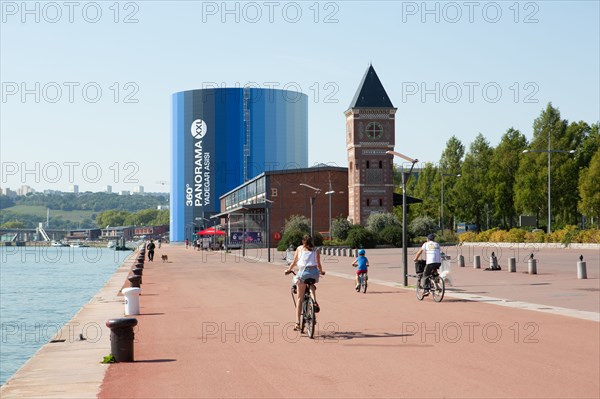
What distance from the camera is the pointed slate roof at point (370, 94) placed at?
380 feet

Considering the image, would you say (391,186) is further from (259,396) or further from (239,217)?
Result: (259,396)

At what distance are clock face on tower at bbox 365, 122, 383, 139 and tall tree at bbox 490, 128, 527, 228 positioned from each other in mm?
19043

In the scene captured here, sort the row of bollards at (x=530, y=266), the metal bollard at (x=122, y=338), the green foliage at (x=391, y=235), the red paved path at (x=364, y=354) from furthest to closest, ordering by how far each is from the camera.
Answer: the green foliage at (x=391, y=235) < the row of bollards at (x=530, y=266) < the metal bollard at (x=122, y=338) < the red paved path at (x=364, y=354)

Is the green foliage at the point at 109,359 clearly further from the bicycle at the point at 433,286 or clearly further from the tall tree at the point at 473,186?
the tall tree at the point at 473,186

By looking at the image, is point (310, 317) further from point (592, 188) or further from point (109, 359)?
point (592, 188)

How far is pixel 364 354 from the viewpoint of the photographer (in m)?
13.5

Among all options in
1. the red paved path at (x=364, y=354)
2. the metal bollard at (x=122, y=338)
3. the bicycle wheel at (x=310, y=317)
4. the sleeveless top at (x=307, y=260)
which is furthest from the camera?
the sleeveless top at (x=307, y=260)

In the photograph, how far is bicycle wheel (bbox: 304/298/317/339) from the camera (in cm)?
1575

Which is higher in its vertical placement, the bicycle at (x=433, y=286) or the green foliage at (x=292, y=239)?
the green foliage at (x=292, y=239)

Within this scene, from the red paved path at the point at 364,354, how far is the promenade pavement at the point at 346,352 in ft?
0.07

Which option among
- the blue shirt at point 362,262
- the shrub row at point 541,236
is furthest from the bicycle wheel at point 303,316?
A: the shrub row at point 541,236

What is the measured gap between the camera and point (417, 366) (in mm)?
12242

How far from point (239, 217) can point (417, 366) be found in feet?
442

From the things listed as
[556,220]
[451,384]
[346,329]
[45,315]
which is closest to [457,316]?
[346,329]
